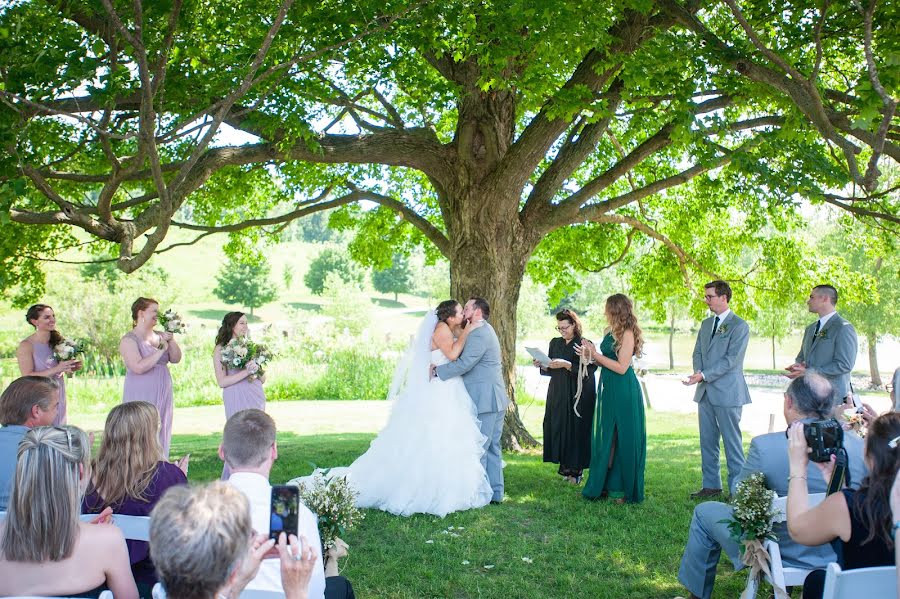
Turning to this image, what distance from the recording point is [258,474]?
357 centimetres

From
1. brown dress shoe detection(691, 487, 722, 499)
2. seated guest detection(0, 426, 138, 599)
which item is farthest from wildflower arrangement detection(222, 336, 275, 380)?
seated guest detection(0, 426, 138, 599)

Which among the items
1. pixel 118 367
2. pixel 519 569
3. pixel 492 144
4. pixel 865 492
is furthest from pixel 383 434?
pixel 118 367

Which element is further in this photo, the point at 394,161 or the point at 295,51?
the point at 394,161

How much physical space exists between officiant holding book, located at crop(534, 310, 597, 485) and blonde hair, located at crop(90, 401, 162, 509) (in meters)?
5.86

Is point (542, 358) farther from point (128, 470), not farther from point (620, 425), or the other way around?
point (128, 470)

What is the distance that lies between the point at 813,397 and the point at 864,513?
1.30 metres

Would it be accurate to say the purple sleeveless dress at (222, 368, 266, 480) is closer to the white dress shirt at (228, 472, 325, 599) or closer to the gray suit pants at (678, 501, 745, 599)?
the gray suit pants at (678, 501, 745, 599)

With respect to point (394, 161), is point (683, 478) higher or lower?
lower

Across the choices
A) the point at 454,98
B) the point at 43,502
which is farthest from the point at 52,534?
the point at 454,98

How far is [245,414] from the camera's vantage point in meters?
3.71

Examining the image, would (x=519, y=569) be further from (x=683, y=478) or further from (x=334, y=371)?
(x=334, y=371)

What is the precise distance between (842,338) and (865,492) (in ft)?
17.8

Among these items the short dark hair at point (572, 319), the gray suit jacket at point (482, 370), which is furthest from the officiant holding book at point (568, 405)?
the gray suit jacket at point (482, 370)

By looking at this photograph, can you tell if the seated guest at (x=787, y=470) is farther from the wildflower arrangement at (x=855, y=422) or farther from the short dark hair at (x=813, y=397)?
the wildflower arrangement at (x=855, y=422)
